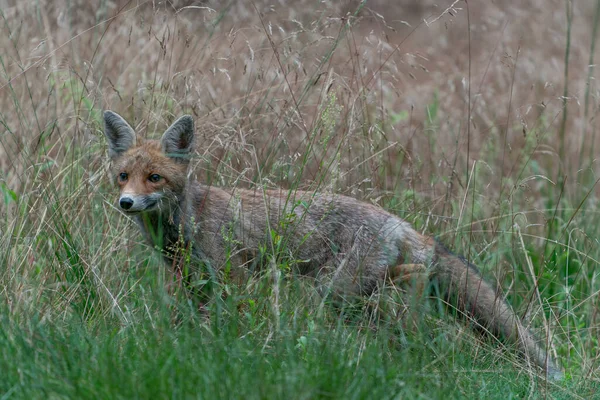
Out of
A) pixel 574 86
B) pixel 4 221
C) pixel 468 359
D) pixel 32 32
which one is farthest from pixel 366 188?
pixel 574 86

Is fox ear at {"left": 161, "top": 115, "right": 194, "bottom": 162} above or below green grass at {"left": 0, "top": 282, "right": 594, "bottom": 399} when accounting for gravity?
above

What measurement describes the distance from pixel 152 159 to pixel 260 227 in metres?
0.82

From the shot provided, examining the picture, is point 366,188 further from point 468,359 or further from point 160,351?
point 160,351

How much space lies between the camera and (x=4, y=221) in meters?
5.44

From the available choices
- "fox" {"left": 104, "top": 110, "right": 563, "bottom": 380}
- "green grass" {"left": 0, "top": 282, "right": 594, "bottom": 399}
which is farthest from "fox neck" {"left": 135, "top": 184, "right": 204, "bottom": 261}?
"green grass" {"left": 0, "top": 282, "right": 594, "bottom": 399}

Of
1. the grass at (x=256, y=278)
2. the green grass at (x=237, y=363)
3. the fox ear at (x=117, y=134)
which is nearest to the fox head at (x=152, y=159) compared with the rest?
the fox ear at (x=117, y=134)

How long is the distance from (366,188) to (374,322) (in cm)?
142

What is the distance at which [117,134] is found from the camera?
18.3 feet

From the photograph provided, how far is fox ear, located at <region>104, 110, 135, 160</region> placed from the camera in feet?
18.0

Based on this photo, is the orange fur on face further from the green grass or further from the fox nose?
the green grass

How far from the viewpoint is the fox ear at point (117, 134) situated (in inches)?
216

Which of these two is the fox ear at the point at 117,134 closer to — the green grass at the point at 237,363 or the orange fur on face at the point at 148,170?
the orange fur on face at the point at 148,170

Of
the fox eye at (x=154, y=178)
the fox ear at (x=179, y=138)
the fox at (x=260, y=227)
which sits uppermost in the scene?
the fox ear at (x=179, y=138)

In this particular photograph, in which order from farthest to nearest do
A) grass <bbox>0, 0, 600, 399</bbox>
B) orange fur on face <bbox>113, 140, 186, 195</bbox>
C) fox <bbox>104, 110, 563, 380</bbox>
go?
1. orange fur on face <bbox>113, 140, 186, 195</bbox>
2. fox <bbox>104, 110, 563, 380</bbox>
3. grass <bbox>0, 0, 600, 399</bbox>
